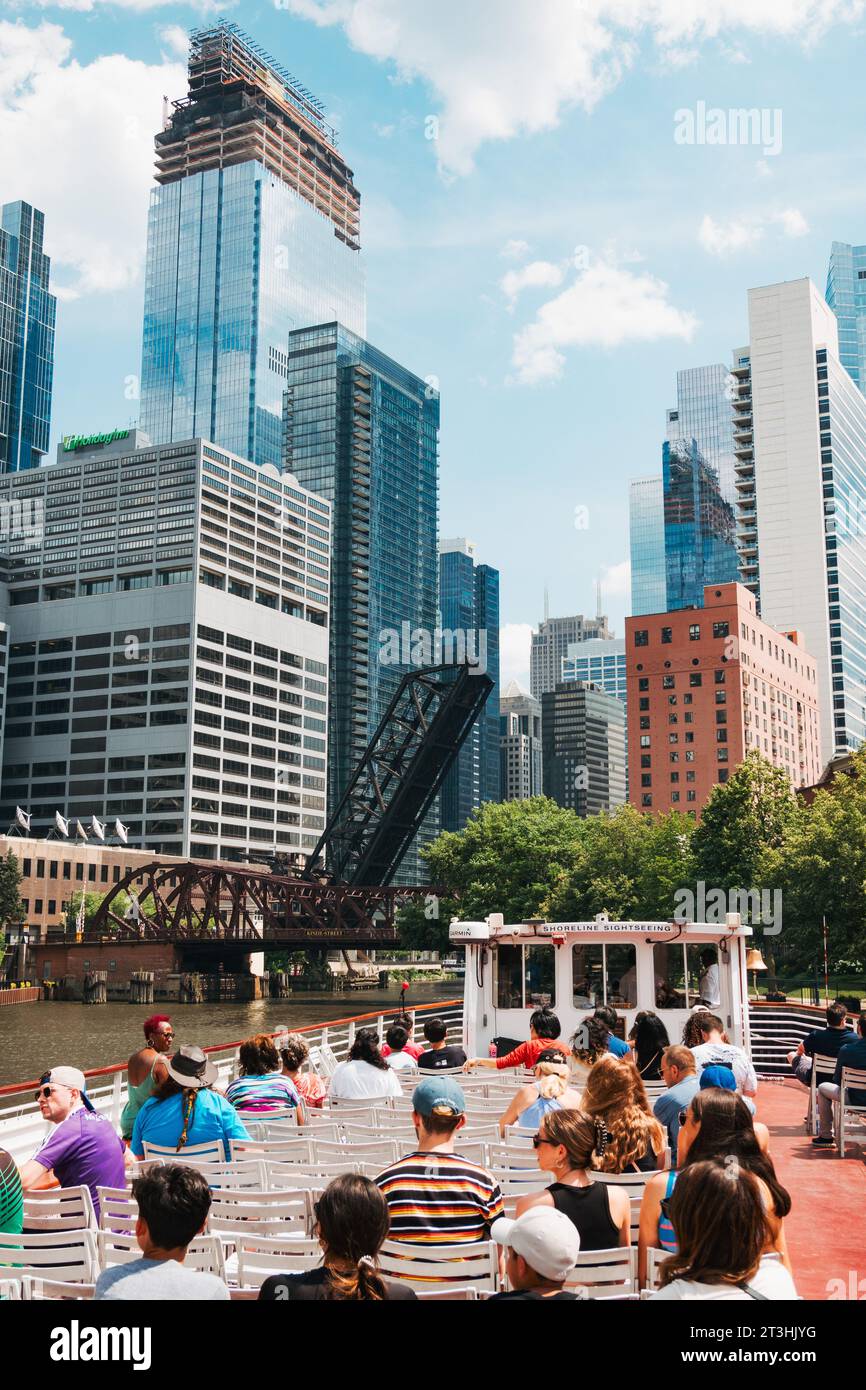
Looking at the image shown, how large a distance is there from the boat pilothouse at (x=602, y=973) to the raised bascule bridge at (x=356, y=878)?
42903 mm

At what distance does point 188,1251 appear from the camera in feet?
17.3

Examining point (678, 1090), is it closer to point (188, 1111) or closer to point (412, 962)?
point (188, 1111)

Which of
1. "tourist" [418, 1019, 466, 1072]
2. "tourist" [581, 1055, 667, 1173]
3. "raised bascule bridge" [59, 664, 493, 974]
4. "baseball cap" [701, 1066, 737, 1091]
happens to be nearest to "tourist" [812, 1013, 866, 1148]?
"tourist" [418, 1019, 466, 1072]

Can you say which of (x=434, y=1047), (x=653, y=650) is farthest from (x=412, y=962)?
(x=434, y=1047)

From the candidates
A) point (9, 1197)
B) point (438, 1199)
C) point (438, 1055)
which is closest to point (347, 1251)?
point (438, 1199)

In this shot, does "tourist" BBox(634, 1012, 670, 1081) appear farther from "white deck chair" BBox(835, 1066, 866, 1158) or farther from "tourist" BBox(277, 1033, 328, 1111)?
"tourist" BBox(277, 1033, 328, 1111)

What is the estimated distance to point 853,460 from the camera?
7062 inches

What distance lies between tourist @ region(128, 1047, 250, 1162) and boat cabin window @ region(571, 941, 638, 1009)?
37.6ft

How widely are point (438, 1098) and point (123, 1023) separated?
66296 mm

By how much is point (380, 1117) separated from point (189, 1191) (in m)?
5.31

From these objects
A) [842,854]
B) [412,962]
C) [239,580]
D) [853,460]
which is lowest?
[412,962]

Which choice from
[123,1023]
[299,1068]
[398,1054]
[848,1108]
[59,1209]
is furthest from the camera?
[123,1023]

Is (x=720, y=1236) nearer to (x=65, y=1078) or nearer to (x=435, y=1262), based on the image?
(x=435, y=1262)

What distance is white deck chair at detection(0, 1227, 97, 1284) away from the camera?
5.09m
